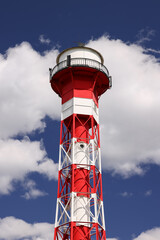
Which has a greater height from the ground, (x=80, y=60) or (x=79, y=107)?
(x=80, y=60)

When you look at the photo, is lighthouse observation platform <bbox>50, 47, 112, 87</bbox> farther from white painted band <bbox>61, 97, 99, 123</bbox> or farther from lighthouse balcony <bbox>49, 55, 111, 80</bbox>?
white painted band <bbox>61, 97, 99, 123</bbox>

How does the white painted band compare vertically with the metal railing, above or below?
below

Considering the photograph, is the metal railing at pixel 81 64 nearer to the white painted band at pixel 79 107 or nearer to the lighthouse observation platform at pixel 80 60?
the lighthouse observation platform at pixel 80 60

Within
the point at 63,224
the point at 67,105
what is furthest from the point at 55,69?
the point at 63,224

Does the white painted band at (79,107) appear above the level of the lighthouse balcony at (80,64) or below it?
below

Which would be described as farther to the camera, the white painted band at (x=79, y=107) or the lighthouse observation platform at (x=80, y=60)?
the lighthouse observation platform at (x=80, y=60)

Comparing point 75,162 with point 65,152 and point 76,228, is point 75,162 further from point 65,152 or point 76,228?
point 76,228

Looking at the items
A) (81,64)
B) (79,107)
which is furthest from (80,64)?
(79,107)

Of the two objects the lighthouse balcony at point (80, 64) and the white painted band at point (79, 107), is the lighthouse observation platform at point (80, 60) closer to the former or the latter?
the lighthouse balcony at point (80, 64)

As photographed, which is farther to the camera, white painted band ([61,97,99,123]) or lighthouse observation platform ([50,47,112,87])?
lighthouse observation platform ([50,47,112,87])

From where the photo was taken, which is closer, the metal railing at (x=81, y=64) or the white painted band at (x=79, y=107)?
the white painted band at (x=79, y=107)

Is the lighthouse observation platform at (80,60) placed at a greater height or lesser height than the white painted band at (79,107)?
greater

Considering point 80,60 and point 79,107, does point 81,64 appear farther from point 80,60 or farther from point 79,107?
point 79,107

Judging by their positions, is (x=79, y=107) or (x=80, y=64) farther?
(x=80, y=64)
